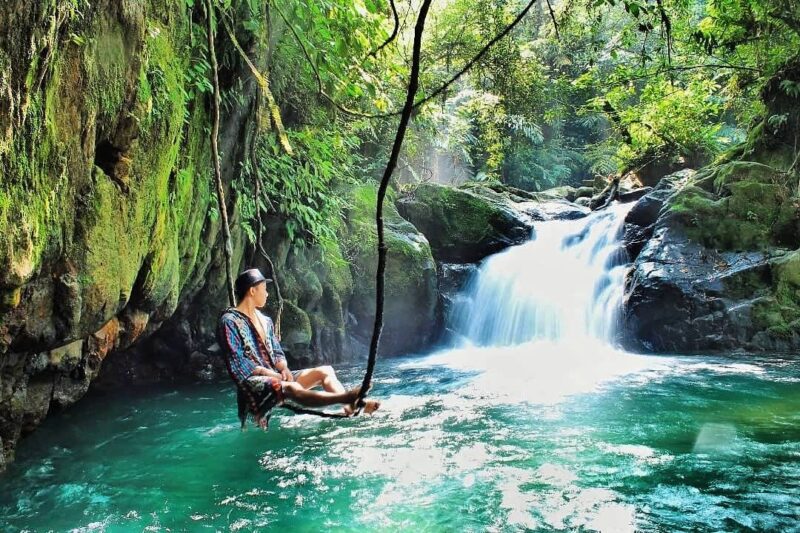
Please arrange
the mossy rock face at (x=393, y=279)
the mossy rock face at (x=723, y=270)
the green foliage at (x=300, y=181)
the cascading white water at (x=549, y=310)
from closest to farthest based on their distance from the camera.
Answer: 1. the green foliage at (x=300, y=181)
2. the mossy rock face at (x=723, y=270)
3. the cascading white water at (x=549, y=310)
4. the mossy rock face at (x=393, y=279)

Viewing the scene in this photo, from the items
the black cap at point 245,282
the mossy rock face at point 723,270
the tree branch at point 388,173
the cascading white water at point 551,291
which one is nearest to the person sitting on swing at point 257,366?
the black cap at point 245,282

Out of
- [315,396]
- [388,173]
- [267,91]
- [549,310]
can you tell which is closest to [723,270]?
[549,310]

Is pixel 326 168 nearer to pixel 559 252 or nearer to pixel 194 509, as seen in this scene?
pixel 194 509

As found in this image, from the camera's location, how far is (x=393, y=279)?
13062mm

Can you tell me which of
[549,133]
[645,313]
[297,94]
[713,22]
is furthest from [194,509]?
[549,133]

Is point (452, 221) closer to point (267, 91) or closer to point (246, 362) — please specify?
point (267, 91)

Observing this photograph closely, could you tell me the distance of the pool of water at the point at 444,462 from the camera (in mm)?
4516

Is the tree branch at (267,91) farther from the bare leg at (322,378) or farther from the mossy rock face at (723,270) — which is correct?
the mossy rock face at (723,270)

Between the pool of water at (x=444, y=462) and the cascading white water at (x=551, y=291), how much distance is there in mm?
4118

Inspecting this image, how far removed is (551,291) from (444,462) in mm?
9489

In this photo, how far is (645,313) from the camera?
11891 millimetres

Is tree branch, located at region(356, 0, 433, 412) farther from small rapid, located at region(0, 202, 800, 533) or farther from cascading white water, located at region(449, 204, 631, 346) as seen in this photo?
cascading white water, located at region(449, 204, 631, 346)

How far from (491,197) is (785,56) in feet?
27.2

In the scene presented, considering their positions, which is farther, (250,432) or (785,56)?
(785,56)
